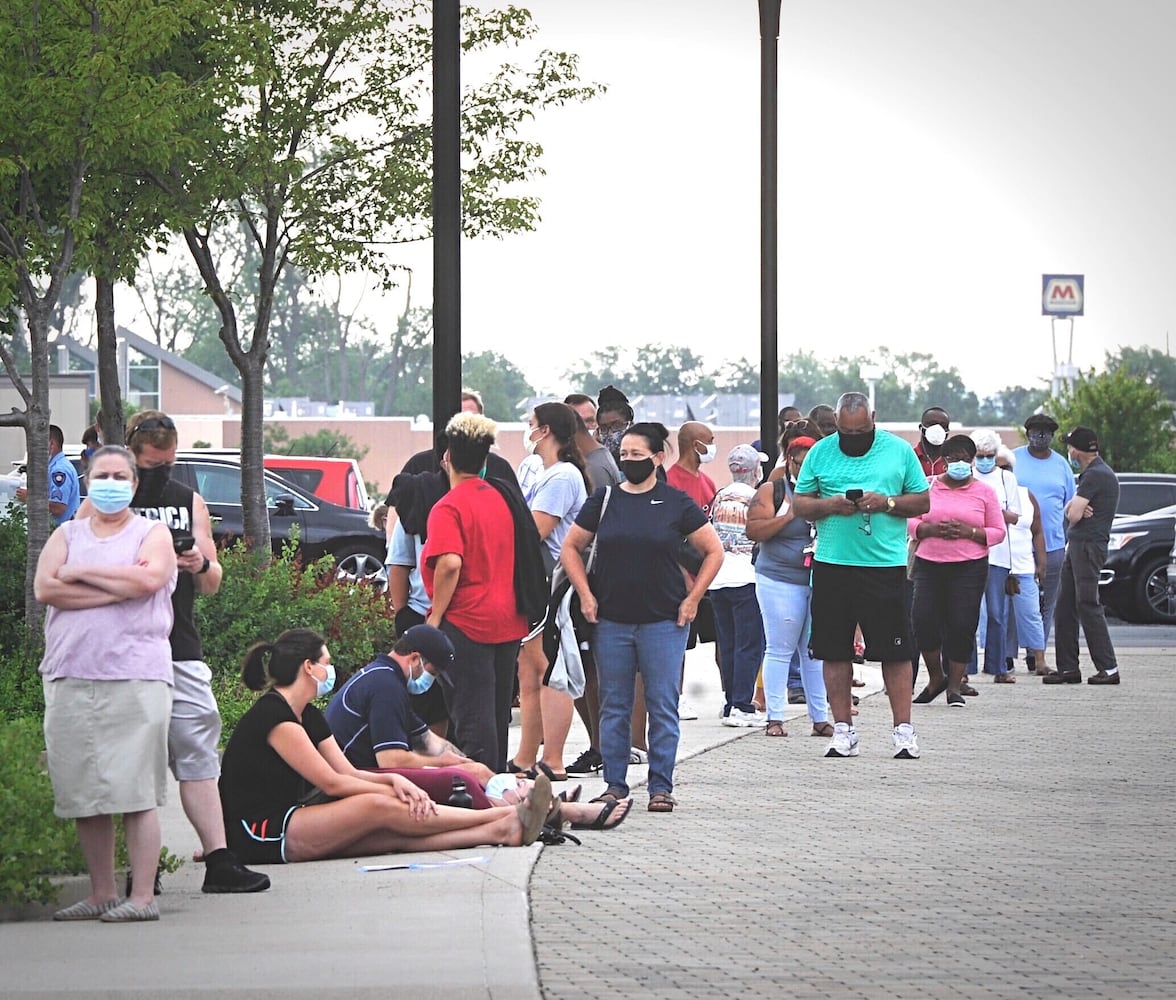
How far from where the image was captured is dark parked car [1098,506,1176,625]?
87.9 ft

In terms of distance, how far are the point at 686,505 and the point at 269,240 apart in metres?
18.0

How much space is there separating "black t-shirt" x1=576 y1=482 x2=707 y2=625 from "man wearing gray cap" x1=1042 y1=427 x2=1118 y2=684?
7.85 m

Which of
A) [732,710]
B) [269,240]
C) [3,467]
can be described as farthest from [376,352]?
[732,710]

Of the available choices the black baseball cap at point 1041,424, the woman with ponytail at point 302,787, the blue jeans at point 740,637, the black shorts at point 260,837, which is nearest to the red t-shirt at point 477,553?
the woman with ponytail at point 302,787

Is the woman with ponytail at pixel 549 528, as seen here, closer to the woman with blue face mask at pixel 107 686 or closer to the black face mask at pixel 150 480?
the black face mask at pixel 150 480

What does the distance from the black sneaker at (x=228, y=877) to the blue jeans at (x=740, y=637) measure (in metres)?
6.78

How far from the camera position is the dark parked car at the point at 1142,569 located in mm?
26781

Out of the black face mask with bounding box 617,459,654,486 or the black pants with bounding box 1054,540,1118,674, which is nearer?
the black face mask with bounding box 617,459,654,486

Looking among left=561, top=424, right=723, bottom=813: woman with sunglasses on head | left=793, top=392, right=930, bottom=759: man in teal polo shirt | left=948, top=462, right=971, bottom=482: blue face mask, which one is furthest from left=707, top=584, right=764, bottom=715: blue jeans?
left=561, top=424, right=723, bottom=813: woman with sunglasses on head

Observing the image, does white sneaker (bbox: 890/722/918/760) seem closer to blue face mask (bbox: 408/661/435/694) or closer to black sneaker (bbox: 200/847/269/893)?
blue face mask (bbox: 408/661/435/694)

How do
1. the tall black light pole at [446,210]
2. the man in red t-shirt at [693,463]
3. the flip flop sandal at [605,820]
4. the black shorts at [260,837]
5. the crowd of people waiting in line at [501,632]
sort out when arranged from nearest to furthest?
the crowd of people waiting in line at [501,632] → the black shorts at [260,837] → the flip flop sandal at [605,820] → the tall black light pole at [446,210] → the man in red t-shirt at [693,463]

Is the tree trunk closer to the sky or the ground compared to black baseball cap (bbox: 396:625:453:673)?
closer to the sky

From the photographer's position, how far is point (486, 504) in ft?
35.5

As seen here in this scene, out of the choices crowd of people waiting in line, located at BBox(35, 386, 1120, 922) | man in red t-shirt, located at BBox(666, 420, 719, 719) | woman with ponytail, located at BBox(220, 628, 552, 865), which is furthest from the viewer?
man in red t-shirt, located at BBox(666, 420, 719, 719)
